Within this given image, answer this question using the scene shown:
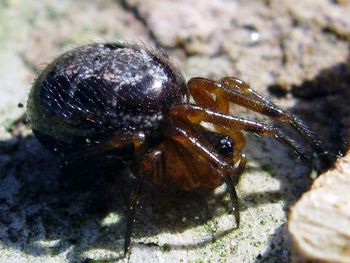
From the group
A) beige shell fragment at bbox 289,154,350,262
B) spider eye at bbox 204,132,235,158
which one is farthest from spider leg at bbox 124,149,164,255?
beige shell fragment at bbox 289,154,350,262

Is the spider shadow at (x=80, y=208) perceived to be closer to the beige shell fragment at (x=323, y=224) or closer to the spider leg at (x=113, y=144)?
the spider leg at (x=113, y=144)

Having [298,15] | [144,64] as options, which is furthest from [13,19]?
[298,15]

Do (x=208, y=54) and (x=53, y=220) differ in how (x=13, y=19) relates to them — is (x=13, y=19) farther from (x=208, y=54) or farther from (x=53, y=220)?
(x=53, y=220)

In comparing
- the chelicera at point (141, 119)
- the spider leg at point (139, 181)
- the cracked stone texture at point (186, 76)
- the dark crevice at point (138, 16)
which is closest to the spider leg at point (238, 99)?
the chelicera at point (141, 119)

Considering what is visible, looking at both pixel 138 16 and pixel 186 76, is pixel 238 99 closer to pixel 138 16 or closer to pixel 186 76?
pixel 186 76

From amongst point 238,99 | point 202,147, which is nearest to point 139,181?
point 202,147

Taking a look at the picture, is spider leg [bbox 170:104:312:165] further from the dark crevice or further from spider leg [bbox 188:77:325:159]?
the dark crevice

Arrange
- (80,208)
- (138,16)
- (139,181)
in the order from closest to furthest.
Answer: (139,181)
(80,208)
(138,16)
